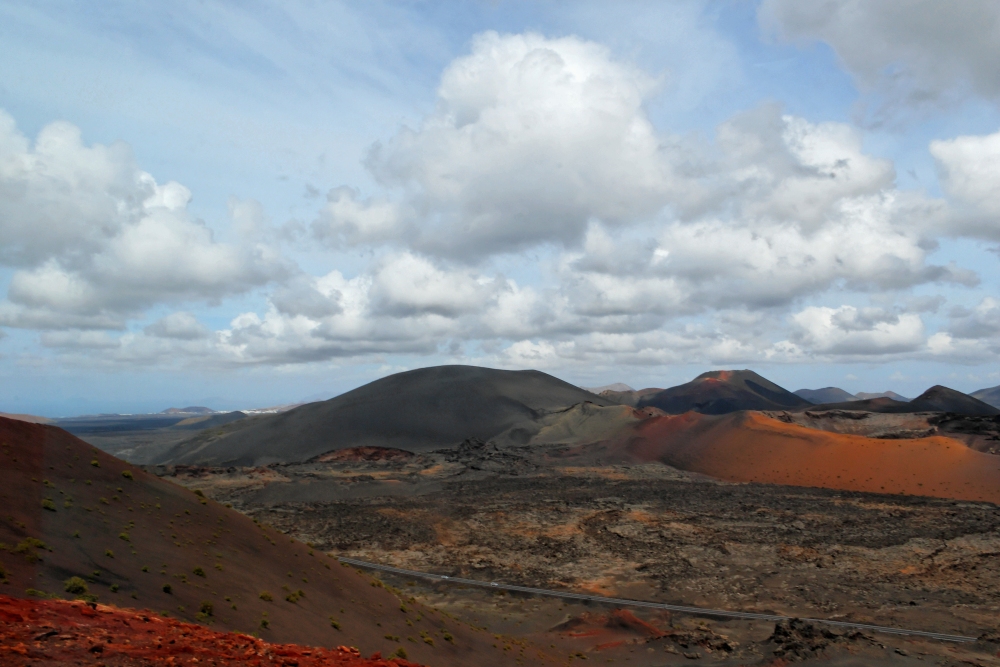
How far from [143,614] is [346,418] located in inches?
2960

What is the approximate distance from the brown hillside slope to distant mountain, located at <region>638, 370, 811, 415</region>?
11466 cm

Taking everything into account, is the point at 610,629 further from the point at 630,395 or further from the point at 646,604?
the point at 630,395

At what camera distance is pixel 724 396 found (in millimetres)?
129125

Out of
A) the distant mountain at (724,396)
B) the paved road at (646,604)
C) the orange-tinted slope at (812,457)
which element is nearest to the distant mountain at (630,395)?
the distant mountain at (724,396)

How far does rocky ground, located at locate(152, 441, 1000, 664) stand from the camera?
2006 cm

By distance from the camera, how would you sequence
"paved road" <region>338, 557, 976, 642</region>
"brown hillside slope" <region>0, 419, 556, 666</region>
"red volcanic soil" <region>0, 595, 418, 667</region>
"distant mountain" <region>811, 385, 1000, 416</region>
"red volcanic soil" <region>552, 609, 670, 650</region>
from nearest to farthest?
"red volcanic soil" <region>0, 595, 418, 667</region>, "brown hillside slope" <region>0, 419, 556, 666</region>, "red volcanic soil" <region>552, 609, 670, 650</region>, "paved road" <region>338, 557, 976, 642</region>, "distant mountain" <region>811, 385, 1000, 416</region>

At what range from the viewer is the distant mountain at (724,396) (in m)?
125

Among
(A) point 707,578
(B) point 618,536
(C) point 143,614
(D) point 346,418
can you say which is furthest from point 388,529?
(D) point 346,418

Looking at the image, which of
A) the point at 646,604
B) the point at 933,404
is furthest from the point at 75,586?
the point at 933,404

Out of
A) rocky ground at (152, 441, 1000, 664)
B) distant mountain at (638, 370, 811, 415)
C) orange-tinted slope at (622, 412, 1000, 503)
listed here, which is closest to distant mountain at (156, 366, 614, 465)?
rocky ground at (152, 441, 1000, 664)

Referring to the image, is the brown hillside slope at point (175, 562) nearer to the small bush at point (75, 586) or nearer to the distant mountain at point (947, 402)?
the small bush at point (75, 586)

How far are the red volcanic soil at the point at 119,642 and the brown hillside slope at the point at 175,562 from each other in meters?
1.24

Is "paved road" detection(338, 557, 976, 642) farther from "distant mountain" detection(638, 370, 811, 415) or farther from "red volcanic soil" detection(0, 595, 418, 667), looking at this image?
"distant mountain" detection(638, 370, 811, 415)

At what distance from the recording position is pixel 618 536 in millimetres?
33406
